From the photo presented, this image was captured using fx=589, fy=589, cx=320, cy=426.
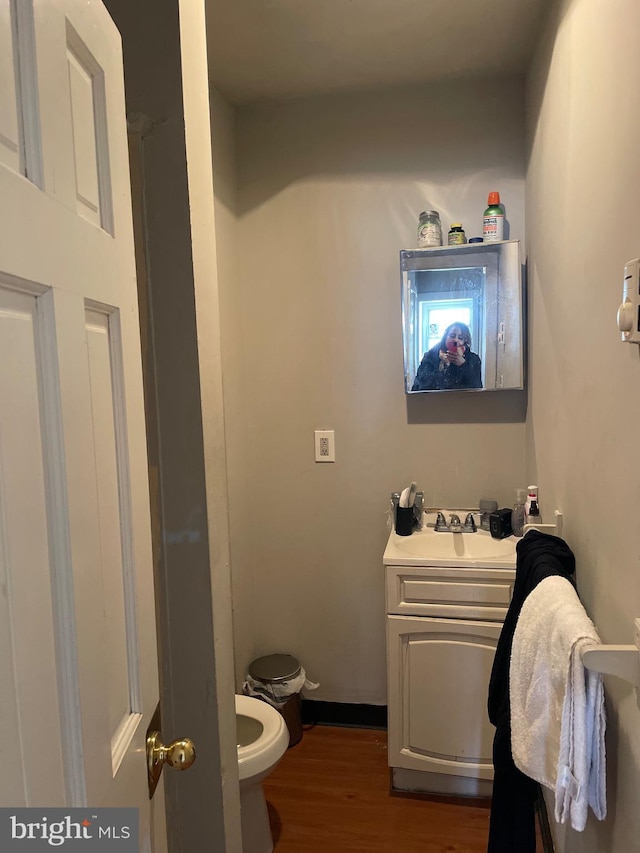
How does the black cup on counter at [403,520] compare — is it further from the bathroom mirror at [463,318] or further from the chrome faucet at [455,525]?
the bathroom mirror at [463,318]

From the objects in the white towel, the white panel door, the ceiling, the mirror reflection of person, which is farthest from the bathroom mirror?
the white panel door

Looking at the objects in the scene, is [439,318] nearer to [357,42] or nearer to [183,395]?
[357,42]

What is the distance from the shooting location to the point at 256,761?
1651 millimetres

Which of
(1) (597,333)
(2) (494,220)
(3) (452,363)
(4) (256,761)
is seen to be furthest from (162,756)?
(2) (494,220)

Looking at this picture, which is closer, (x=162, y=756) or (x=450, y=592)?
(x=162, y=756)

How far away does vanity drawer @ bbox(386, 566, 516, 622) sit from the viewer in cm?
192

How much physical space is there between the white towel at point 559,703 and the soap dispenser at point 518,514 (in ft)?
2.89

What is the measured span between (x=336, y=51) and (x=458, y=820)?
2561 mm

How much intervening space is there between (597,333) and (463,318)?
1.02 meters

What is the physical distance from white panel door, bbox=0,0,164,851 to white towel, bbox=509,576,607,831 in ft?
2.33

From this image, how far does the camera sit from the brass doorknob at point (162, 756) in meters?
0.85

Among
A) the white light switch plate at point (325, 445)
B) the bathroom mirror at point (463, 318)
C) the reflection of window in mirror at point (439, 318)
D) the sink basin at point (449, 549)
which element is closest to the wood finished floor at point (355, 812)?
the sink basin at point (449, 549)

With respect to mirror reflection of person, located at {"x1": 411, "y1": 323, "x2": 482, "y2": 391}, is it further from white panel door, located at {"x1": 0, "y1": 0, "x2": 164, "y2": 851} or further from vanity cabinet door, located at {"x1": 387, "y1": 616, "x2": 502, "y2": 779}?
white panel door, located at {"x1": 0, "y1": 0, "x2": 164, "y2": 851}

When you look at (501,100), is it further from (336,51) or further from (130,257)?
(130,257)
